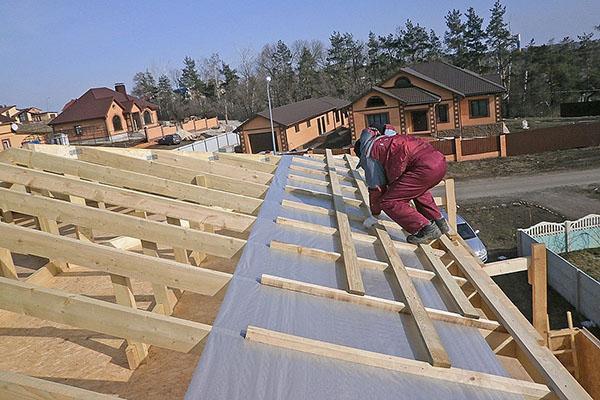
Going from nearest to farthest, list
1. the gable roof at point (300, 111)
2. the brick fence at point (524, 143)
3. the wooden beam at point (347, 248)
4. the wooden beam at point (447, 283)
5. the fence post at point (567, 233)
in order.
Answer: the wooden beam at point (447, 283) < the wooden beam at point (347, 248) < the fence post at point (567, 233) < the brick fence at point (524, 143) < the gable roof at point (300, 111)


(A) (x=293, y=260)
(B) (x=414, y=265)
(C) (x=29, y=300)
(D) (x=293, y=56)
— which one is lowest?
(B) (x=414, y=265)

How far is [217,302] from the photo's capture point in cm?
641

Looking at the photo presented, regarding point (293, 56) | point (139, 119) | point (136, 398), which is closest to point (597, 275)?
point (136, 398)

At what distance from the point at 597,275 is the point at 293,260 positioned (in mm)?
9597

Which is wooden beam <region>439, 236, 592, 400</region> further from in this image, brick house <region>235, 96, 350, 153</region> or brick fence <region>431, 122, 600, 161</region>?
brick house <region>235, 96, 350, 153</region>

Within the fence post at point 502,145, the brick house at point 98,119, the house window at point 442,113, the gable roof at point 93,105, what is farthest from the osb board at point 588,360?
the gable roof at point 93,105

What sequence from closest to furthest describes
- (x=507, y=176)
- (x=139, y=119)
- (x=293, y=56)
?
(x=507, y=176), (x=139, y=119), (x=293, y=56)

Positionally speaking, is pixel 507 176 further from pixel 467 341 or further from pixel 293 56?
pixel 293 56

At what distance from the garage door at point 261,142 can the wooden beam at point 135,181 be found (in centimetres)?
2506

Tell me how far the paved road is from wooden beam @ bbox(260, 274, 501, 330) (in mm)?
15878

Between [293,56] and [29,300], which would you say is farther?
[293,56]

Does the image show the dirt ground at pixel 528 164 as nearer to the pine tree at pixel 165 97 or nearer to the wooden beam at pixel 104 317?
the wooden beam at pixel 104 317

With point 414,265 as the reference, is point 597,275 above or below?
below

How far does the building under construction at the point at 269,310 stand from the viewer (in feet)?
7.41
